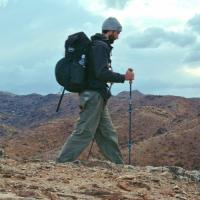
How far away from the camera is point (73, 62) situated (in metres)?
8.71

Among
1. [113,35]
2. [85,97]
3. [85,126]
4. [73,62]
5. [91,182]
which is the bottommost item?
[91,182]

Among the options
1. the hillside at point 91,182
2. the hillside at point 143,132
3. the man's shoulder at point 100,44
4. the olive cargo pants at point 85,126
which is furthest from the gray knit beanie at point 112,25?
the hillside at point 143,132

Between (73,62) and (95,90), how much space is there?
0.58m

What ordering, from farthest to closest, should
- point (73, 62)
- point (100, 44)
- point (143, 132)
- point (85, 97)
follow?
point (143, 132), point (85, 97), point (100, 44), point (73, 62)

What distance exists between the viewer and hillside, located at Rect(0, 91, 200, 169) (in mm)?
32219

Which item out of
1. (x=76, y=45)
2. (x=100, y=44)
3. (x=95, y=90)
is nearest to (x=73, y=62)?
(x=76, y=45)

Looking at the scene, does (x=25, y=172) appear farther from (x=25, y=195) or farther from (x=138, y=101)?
(x=138, y=101)

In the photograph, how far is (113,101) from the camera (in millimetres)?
77375

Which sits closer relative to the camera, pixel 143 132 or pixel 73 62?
pixel 73 62

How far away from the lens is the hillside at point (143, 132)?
32.2 meters

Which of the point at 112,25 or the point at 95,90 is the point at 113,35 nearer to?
the point at 112,25

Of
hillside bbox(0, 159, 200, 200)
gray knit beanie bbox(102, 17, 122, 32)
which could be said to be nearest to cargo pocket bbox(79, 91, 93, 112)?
hillside bbox(0, 159, 200, 200)

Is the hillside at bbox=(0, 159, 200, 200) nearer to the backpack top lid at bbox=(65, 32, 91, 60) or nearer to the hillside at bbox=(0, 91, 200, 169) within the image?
the backpack top lid at bbox=(65, 32, 91, 60)

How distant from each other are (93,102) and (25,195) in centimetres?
283
